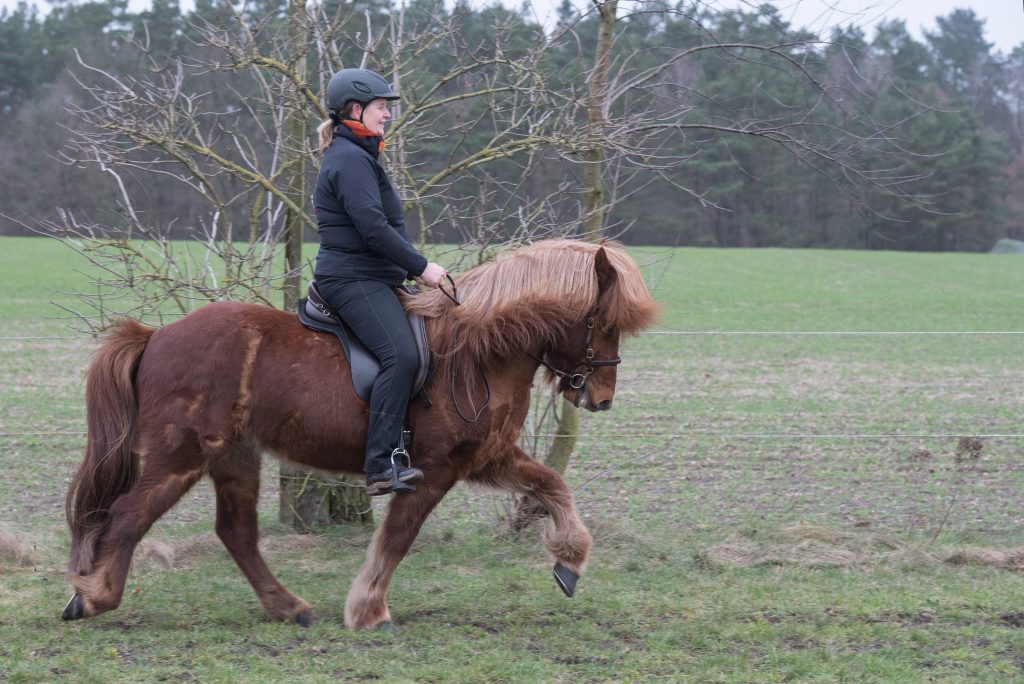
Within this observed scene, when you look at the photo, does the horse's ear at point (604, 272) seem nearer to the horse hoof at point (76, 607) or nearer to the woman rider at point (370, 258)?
the woman rider at point (370, 258)

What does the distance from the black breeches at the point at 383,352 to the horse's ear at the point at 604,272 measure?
1.01 meters

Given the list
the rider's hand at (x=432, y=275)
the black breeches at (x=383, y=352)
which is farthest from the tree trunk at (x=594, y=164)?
the black breeches at (x=383, y=352)

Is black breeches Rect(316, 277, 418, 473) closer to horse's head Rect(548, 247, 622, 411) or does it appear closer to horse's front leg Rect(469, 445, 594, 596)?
horse's front leg Rect(469, 445, 594, 596)

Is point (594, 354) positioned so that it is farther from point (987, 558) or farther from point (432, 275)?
point (987, 558)

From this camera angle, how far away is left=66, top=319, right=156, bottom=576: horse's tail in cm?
A: 515

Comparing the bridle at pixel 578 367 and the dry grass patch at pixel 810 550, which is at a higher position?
the bridle at pixel 578 367

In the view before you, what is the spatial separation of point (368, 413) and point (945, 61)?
50.5 metres

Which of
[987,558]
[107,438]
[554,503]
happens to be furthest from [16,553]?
[987,558]

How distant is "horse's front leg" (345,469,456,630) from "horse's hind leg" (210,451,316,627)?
481mm

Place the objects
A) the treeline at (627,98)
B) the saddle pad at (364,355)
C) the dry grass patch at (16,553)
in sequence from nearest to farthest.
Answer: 1. the saddle pad at (364,355)
2. the dry grass patch at (16,553)
3. the treeline at (627,98)

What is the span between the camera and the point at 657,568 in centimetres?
654

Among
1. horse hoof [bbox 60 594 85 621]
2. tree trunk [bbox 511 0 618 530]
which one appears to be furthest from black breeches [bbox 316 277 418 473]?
tree trunk [bbox 511 0 618 530]

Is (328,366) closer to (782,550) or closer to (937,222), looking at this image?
(782,550)

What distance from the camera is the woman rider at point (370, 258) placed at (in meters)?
4.91
